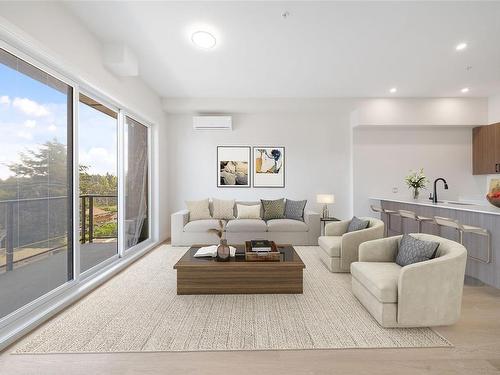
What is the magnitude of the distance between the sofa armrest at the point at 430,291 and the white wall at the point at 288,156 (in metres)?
4.07

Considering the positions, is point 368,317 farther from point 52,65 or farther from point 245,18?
point 52,65

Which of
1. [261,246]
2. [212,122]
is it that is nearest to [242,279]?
[261,246]

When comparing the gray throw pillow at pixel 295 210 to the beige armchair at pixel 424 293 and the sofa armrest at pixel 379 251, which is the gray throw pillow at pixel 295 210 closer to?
the sofa armrest at pixel 379 251

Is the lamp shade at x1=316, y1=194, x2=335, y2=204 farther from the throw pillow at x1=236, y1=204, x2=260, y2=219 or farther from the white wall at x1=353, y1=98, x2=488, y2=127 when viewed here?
the white wall at x1=353, y1=98, x2=488, y2=127

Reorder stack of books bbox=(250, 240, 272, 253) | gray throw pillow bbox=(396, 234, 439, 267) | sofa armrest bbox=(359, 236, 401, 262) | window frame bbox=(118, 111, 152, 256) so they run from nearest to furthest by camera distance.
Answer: gray throw pillow bbox=(396, 234, 439, 267)
sofa armrest bbox=(359, 236, 401, 262)
stack of books bbox=(250, 240, 272, 253)
window frame bbox=(118, 111, 152, 256)

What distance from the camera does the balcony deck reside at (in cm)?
238

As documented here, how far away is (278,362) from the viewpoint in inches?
76.1

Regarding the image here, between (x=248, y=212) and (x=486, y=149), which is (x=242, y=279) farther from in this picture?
(x=486, y=149)

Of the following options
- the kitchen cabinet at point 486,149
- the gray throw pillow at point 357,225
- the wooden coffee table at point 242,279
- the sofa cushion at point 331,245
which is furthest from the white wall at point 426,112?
the wooden coffee table at point 242,279

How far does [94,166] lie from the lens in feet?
12.8

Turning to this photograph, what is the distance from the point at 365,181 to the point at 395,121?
4.68 feet

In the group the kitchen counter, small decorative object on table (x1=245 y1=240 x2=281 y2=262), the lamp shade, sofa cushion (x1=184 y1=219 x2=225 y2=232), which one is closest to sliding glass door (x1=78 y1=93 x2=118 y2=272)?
sofa cushion (x1=184 y1=219 x2=225 y2=232)

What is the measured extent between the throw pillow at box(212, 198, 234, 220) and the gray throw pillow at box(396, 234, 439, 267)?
3514 millimetres

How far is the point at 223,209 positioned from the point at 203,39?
3363 mm
